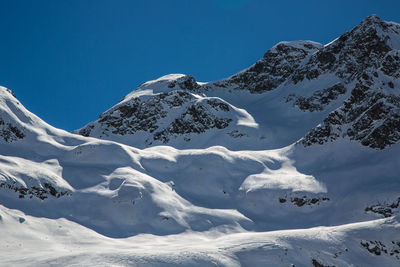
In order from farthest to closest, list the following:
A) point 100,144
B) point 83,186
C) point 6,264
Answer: point 100,144
point 83,186
point 6,264

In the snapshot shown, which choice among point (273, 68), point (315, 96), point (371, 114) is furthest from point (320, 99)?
point (273, 68)

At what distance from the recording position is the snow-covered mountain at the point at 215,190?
1723 cm

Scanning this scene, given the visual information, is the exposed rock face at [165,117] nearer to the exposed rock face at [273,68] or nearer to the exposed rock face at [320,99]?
the exposed rock face at [320,99]

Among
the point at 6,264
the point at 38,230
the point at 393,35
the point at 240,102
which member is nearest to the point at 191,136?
the point at 240,102

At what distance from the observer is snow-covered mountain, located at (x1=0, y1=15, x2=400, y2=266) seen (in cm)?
1723

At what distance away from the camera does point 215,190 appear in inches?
1132

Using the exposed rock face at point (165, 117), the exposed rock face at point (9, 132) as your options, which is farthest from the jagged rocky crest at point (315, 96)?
the exposed rock face at point (9, 132)

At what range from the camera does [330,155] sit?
106 ft

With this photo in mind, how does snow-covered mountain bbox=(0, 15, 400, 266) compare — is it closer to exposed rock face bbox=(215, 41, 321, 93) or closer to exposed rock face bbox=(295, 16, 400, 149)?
exposed rock face bbox=(295, 16, 400, 149)

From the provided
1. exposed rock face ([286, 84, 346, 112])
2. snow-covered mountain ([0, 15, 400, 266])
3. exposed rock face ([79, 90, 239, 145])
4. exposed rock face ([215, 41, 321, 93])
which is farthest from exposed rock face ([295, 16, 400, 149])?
exposed rock face ([215, 41, 321, 93])

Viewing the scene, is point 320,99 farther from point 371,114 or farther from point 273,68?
point 273,68

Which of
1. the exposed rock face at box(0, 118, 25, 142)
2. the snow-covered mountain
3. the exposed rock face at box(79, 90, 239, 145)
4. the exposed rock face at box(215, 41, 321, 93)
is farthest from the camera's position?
the exposed rock face at box(215, 41, 321, 93)

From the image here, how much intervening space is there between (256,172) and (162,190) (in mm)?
10053

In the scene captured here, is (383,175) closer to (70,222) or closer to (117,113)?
(70,222)
